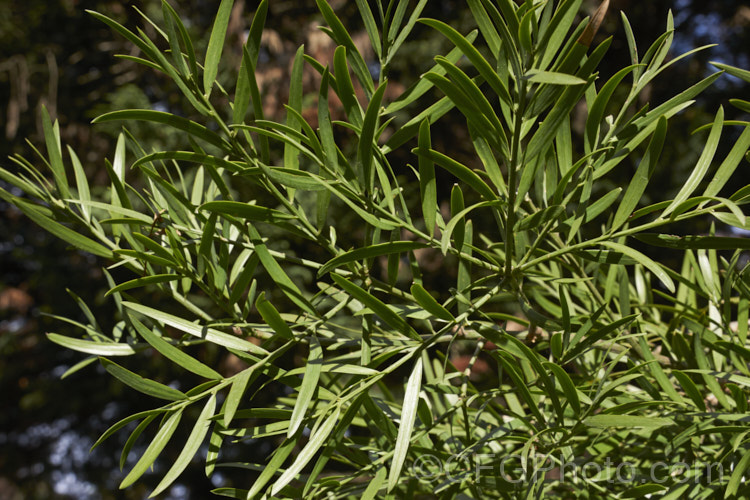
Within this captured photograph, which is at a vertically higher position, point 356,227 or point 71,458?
point 356,227

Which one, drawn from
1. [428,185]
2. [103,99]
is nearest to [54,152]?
[428,185]

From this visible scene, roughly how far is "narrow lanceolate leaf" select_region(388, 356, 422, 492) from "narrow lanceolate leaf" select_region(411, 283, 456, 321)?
0.02 m

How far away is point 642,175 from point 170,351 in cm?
15

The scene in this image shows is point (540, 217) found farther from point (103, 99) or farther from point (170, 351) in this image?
point (103, 99)

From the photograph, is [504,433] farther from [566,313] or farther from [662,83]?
[662,83]

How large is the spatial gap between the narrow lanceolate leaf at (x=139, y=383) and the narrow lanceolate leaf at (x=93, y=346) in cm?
5

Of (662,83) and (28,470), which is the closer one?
(662,83)

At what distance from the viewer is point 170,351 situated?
169mm

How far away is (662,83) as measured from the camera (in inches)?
54.2

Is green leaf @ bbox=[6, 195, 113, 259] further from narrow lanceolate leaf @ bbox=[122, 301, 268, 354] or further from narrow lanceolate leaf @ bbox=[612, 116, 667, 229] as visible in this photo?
narrow lanceolate leaf @ bbox=[612, 116, 667, 229]

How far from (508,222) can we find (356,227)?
0.72 metres

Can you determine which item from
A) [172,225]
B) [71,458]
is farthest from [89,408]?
[172,225]

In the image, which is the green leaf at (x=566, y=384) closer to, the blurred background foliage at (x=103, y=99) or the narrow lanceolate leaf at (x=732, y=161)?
the narrow lanceolate leaf at (x=732, y=161)

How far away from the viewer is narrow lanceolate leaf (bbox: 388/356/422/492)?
5.7 inches
